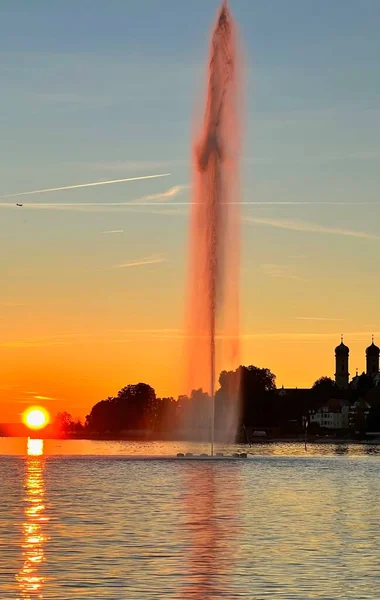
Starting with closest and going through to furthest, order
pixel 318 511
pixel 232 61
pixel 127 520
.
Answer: pixel 127 520
pixel 318 511
pixel 232 61

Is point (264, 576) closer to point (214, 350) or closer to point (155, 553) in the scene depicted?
point (155, 553)

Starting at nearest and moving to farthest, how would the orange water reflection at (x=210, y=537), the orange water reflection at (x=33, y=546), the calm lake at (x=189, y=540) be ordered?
the orange water reflection at (x=33, y=546) < the calm lake at (x=189, y=540) < the orange water reflection at (x=210, y=537)

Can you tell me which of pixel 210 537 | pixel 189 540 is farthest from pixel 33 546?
pixel 210 537

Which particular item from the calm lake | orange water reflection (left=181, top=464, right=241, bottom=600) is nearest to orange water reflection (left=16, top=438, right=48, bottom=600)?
the calm lake

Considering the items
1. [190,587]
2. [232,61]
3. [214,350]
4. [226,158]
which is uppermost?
[232,61]

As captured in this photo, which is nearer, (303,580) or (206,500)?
(303,580)

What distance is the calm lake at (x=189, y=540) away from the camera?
31594 millimetres

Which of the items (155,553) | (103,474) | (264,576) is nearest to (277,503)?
(155,553)

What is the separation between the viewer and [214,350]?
92250mm

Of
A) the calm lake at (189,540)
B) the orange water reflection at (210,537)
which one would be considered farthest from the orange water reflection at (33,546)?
the orange water reflection at (210,537)

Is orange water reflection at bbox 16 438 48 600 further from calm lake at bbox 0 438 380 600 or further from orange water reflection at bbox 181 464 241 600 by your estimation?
orange water reflection at bbox 181 464 241 600

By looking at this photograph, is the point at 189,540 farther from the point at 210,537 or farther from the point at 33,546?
the point at 33,546

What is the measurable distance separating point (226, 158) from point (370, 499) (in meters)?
33.7

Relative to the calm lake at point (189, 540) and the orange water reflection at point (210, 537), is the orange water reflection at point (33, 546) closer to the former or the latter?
the calm lake at point (189, 540)
